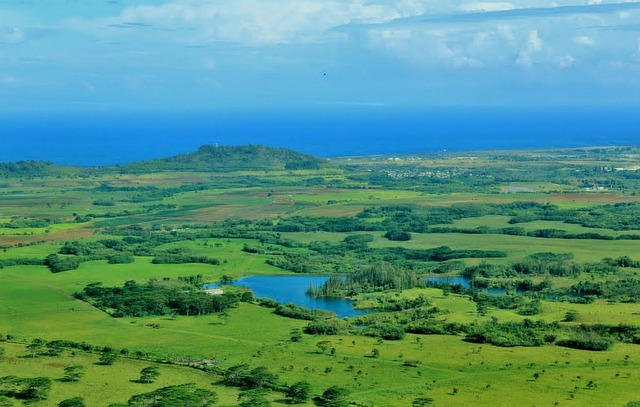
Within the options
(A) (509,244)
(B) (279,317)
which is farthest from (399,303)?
(A) (509,244)

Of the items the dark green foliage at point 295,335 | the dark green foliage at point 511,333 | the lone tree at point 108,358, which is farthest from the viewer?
the dark green foliage at point 295,335

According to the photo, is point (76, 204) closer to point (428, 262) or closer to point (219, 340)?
point (428, 262)

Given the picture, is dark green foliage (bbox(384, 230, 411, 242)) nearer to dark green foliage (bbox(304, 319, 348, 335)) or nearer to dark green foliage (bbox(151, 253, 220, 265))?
dark green foliage (bbox(151, 253, 220, 265))

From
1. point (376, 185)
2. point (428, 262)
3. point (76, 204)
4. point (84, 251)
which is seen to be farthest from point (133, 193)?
point (428, 262)

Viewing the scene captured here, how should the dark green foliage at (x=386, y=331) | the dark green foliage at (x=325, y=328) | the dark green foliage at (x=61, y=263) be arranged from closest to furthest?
the dark green foliage at (x=386, y=331)
the dark green foliage at (x=325, y=328)
the dark green foliage at (x=61, y=263)

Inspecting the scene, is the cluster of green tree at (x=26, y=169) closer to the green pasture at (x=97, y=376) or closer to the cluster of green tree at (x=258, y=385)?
the green pasture at (x=97, y=376)

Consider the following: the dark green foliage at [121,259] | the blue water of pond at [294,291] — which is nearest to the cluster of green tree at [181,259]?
the dark green foliage at [121,259]
